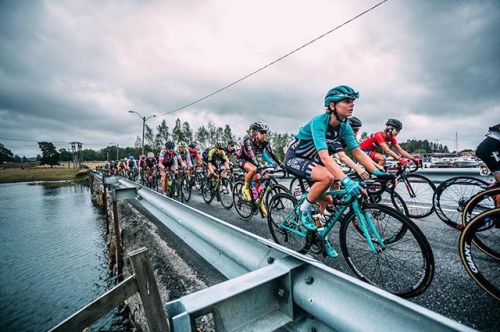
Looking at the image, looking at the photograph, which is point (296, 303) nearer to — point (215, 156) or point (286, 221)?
point (286, 221)

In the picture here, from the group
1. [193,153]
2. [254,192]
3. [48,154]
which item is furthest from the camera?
[48,154]

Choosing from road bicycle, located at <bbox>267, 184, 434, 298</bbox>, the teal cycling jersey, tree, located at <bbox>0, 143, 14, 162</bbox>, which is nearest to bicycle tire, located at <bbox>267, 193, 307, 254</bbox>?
road bicycle, located at <bbox>267, 184, 434, 298</bbox>

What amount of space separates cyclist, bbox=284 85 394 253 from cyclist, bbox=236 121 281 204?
220 cm

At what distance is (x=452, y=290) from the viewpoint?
7.39ft

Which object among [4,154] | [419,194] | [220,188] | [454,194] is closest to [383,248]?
[454,194]

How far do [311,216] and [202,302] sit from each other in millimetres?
2813

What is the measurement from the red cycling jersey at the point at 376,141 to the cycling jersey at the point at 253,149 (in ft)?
8.63

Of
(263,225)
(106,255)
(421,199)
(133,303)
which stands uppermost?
(421,199)

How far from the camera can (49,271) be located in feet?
20.7

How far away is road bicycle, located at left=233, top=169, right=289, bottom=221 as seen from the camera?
5426 mm

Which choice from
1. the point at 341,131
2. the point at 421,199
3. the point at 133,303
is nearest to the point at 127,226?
the point at 133,303

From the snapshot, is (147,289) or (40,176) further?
(40,176)

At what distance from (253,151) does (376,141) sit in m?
3.32

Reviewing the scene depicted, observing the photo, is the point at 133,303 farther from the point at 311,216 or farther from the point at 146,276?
the point at 311,216
